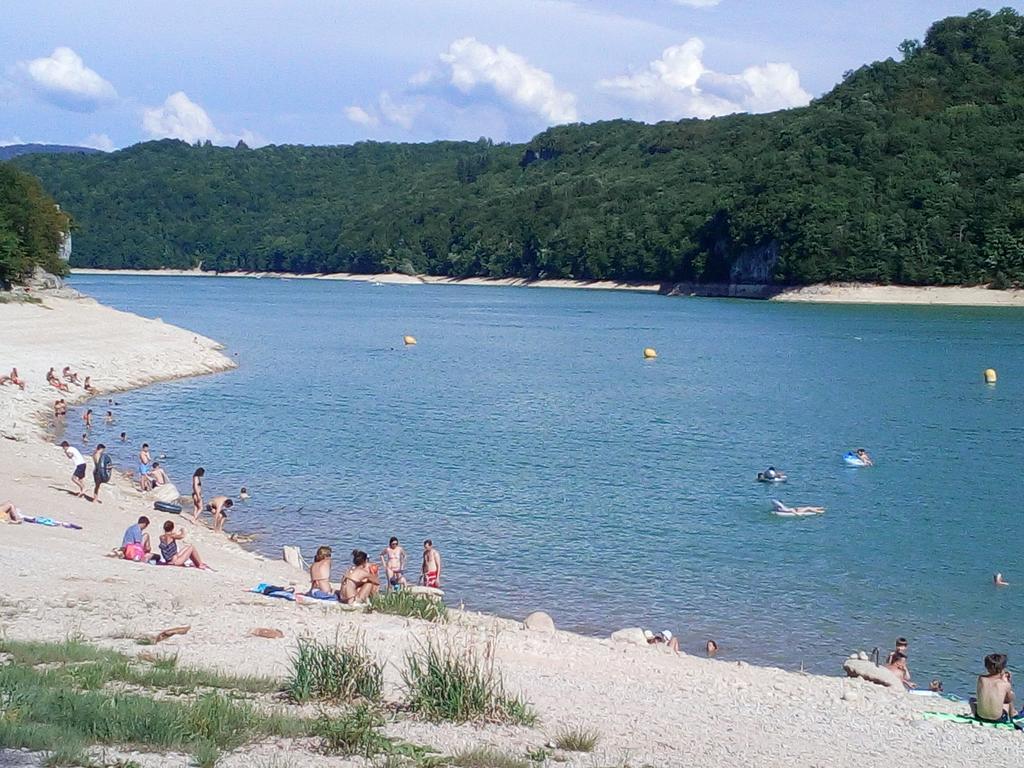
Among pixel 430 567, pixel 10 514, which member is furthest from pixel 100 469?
pixel 430 567

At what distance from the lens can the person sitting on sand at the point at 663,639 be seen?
46.8 ft

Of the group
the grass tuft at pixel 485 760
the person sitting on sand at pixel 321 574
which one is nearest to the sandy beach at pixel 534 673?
the grass tuft at pixel 485 760

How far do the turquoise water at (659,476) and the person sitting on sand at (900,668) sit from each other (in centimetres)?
102

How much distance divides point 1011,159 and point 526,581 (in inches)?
4346

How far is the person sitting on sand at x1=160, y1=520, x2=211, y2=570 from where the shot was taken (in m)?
16.0

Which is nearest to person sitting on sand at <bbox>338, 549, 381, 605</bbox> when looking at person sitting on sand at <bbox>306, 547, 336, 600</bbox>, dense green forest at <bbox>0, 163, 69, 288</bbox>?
person sitting on sand at <bbox>306, 547, 336, 600</bbox>

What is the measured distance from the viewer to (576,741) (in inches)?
315

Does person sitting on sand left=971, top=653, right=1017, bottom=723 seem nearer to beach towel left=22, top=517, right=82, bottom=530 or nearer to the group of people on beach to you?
the group of people on beach

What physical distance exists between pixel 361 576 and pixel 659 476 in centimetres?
1460

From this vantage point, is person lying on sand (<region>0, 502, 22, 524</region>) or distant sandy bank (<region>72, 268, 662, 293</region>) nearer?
person lying on sand (<region>0, 502, 22, 524</region>)

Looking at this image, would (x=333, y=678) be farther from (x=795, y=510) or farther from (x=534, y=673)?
(x=795, y=510)

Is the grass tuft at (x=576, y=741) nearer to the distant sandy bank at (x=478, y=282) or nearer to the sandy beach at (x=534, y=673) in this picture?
the sandy beach at (x=534, y=673)

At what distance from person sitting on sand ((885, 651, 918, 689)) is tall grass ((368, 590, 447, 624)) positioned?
509cm

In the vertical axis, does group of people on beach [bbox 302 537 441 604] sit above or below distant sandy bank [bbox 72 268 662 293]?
below
